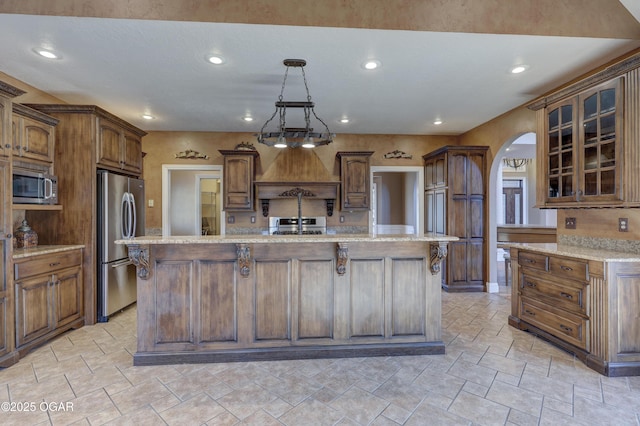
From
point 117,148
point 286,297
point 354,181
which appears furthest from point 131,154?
point 354,181

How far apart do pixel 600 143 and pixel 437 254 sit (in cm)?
169

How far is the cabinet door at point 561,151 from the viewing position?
295 centimetres

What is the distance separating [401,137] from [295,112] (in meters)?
2.31

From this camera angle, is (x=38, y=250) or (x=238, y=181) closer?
(x=38, y=250)

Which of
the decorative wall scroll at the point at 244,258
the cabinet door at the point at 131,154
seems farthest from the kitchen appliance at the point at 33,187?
the decorative wall scroll at the point at 244,258

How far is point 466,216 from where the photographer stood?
492 centimetres

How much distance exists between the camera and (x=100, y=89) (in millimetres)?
3613

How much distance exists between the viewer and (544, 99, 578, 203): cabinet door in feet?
9.68

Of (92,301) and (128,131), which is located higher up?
(128,131)

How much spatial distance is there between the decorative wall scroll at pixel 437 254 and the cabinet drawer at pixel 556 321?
3.95 feet

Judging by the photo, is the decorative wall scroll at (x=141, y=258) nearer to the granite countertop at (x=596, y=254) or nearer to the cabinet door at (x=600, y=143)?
the granite countertop at (x=596, y=254)

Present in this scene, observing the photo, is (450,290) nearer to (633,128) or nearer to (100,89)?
(633,128)

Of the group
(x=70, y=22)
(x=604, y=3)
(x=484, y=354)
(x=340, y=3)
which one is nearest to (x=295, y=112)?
(x=340, y=3)

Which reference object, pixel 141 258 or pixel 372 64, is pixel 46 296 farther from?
pixel 372 64
